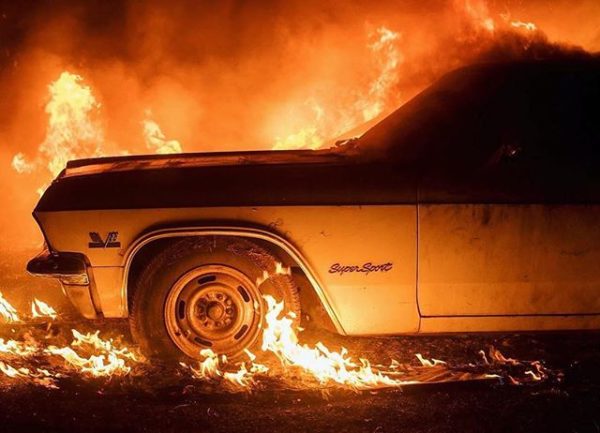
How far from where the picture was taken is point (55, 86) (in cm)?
1129

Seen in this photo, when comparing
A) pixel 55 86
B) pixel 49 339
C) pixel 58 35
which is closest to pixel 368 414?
pixel 49 339

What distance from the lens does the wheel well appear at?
12.1ft

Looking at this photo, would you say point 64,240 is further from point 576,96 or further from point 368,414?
point 576,96

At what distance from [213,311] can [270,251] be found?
54cm

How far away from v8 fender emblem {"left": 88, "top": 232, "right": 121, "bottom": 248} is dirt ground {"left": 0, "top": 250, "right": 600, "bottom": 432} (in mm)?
887

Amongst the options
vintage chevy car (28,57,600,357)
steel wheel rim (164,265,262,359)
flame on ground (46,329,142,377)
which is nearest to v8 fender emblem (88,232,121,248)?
vintage chevy car (28,57,600,357)

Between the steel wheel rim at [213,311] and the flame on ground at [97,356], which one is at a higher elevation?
the steel wheel rim at [213,311]

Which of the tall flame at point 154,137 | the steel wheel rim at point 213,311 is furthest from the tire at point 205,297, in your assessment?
the tall flame at point 154,137

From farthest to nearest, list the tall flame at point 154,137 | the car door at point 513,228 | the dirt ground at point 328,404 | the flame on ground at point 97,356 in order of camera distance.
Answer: the tall flame at point 154,137 → the flame on ground at point 97,356 → the car door at point 513,228 → the dirt ground at point 328,404

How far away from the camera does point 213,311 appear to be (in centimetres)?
374

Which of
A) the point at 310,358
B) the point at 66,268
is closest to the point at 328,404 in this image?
the point at 310,358

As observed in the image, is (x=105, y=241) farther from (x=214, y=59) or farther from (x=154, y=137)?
(x=214, y=59)

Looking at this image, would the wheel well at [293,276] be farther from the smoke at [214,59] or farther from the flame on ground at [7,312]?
the smoke at [214,59]

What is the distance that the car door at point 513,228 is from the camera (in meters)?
3.36
